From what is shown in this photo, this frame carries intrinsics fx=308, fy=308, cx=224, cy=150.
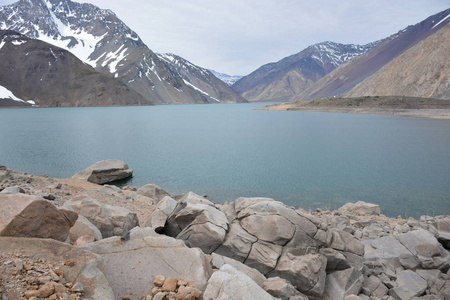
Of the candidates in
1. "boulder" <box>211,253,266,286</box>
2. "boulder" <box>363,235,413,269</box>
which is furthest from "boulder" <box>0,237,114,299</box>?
"boulder" <box>363,235,413,269</box>

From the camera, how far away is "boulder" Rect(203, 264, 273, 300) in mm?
5531

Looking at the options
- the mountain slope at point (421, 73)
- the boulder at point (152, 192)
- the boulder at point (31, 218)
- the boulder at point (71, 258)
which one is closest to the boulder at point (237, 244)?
the boulder at point (71, 258)

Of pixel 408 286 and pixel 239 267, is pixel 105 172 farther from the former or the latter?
pixel 408 286

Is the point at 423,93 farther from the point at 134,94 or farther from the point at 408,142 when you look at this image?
the point at 134,94

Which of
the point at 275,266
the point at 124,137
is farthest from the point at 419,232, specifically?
the point at 124,137

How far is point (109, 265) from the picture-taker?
6.38m

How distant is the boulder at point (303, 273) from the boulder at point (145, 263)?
2620 mm

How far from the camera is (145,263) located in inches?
262

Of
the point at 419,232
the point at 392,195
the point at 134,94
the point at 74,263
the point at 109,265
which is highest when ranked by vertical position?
the point at 134,94

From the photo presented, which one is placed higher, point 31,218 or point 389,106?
point 31,218

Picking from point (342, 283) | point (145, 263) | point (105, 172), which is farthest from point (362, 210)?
point (105, 172)

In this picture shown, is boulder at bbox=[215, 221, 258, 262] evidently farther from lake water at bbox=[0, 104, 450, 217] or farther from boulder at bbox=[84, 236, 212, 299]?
lake water at bbox=[0, 104, 450, 217]

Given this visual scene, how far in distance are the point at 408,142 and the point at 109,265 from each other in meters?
49.2

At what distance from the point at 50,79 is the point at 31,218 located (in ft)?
655
